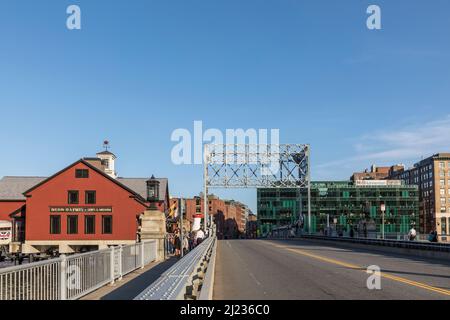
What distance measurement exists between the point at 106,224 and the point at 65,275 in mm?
54787

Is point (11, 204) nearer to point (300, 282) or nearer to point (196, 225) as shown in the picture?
point (196, 225)

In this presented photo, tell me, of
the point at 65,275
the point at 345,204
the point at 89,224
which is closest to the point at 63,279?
the point at 65,275

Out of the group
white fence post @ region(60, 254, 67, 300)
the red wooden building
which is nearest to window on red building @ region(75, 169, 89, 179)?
the red wooden building

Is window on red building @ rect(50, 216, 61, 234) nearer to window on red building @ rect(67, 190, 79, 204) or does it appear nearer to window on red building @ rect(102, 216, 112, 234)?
window on red building @ rect(67, 190, 79, 204)

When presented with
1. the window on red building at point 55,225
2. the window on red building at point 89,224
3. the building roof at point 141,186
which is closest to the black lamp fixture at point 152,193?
the window on red building at point 89,224

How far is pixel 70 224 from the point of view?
2571 inches

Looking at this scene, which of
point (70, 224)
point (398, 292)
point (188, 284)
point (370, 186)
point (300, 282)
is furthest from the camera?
point (370, 186)

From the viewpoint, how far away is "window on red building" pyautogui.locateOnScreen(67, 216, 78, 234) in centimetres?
6512

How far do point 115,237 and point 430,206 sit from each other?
5329 inches

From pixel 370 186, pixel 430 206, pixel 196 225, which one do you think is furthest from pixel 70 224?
pixel 430 206

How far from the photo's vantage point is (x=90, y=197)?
6581 cm

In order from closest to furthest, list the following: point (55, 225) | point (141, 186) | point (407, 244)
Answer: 1. point (407, 244)
2. point (55, 225)
3. point (141, 186)

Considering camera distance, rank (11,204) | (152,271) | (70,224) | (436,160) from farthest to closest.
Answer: (436,160) → (11,204) → (70,224) → (152,271)

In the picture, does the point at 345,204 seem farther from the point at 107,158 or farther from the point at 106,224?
the point at 106,224
